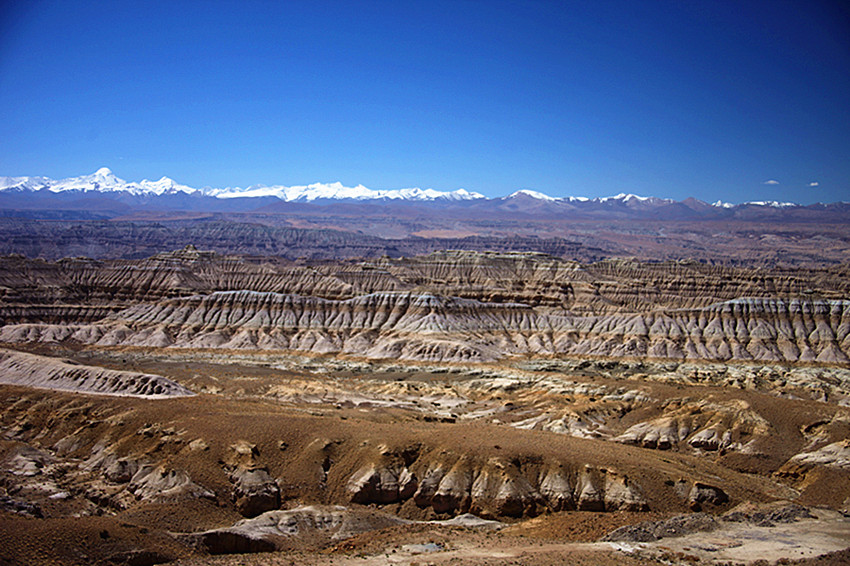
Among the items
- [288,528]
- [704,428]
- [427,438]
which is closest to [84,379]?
[427,438]

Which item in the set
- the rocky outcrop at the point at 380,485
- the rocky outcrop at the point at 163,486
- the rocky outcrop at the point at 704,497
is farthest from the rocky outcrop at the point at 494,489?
the rocky outcrop at the point at 163,486

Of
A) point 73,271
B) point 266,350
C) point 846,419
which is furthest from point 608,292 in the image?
point 73,271

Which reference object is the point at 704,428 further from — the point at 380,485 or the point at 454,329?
the point at 454,329

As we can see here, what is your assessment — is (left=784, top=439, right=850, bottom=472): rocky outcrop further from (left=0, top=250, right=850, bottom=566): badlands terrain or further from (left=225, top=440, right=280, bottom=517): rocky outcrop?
(left=225, top=440, right=280, bottom=517): rocky outcrop

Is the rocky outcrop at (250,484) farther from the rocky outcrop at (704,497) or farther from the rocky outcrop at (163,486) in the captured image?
the rocky outcrop at (704,497)

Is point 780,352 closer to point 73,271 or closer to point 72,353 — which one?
point 72,353

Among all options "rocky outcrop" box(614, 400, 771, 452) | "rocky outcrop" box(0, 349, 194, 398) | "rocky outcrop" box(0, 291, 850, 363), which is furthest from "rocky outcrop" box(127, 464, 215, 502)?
"rocky outcrop" box(0, 291, 850, 363)
